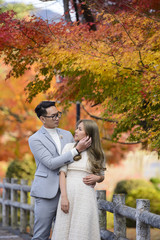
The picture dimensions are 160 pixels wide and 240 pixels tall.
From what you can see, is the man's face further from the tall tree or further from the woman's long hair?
the tall tree

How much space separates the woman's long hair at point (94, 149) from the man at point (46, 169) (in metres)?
0.10

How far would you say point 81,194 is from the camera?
4.22 meters

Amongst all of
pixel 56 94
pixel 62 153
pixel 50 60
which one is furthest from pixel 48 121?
pixel 56 94

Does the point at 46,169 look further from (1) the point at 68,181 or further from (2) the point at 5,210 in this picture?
(2) the point at 5,210

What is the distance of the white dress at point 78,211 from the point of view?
4176 millimetres

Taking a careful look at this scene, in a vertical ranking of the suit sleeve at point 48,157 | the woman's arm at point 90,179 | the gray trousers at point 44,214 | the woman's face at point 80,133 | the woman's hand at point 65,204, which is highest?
the woman's face at point 80,133

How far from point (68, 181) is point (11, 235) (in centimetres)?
478

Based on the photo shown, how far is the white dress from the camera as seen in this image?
13.7 feet

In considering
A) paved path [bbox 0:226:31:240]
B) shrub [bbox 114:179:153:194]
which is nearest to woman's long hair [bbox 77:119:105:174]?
paved path [bbox 0:226:31:240]

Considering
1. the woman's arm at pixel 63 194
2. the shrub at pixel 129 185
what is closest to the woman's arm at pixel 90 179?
the woman's arm at pixel 63 194

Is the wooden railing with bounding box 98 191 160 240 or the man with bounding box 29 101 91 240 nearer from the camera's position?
the man with bounding box 29 101 91 240

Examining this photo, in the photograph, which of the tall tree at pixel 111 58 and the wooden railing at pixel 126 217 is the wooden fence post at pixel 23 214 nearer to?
the tall tree at pixel 111 58

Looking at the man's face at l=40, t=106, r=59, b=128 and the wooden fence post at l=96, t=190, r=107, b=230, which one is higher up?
the man's face at l=40, t=106, r=59, b=128

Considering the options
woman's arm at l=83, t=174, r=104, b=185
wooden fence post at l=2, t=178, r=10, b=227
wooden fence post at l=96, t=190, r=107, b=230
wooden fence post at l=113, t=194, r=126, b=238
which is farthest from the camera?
wooden fence post at l=2, t=178, r=10, b=227
